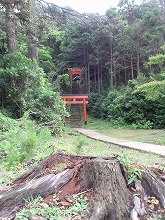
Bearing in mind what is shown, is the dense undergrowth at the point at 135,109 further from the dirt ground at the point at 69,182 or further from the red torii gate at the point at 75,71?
the dirt ground at the point at 69,182

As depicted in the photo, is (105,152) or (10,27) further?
(10,27)

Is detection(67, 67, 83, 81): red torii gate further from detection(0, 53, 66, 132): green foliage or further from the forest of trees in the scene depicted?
detection(0, 53, 66, 132): green foliage

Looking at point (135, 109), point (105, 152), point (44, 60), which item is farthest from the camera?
point (44, 60)

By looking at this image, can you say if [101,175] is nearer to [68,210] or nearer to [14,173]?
[68,210]

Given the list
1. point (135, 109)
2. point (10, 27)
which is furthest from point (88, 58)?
point (10, 27)

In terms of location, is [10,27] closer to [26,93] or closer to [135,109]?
[26,93]

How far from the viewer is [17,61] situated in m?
10.3

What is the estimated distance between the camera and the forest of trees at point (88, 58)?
1006 centimetres

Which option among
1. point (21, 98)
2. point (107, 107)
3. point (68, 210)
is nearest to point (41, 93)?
point (21, 98)

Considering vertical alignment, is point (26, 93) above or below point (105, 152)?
above

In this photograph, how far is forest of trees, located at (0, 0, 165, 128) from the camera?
10062 mm

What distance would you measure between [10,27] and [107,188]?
9588mm

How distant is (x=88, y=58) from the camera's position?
81.5ft

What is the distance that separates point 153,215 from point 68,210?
2.05 ft
